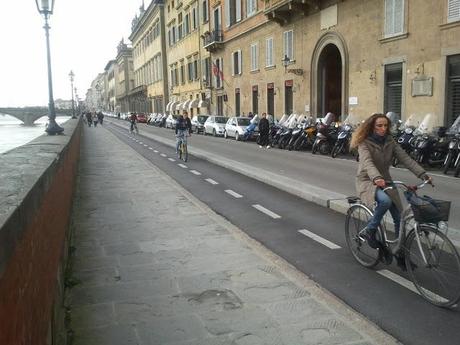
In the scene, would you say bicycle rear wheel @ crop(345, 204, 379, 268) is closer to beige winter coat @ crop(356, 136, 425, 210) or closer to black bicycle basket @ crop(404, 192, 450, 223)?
beige winter coat @ crop(356, 136, 425, 210)

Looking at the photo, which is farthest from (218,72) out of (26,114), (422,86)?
(26,114)

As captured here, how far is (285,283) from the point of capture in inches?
194

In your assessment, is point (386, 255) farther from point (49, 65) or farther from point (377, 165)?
point (49, 65)

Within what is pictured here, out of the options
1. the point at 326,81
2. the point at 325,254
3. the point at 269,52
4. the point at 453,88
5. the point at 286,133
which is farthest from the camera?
the point at 269,52

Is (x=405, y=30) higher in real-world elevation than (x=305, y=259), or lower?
higher

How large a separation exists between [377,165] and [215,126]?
29362 millimetres

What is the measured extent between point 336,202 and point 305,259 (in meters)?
3.02

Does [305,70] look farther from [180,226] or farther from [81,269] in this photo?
[81,269]

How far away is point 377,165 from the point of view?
511cm

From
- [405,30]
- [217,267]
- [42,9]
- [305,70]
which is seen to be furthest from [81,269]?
[305,70]

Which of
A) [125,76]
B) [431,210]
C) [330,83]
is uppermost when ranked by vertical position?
[125,76]

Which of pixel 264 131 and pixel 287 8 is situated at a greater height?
pixel 287 8

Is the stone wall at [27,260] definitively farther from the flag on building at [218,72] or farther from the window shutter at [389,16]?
the flag on building at [218,72]

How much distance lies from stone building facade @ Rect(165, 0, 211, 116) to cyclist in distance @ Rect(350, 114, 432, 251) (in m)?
43.0
